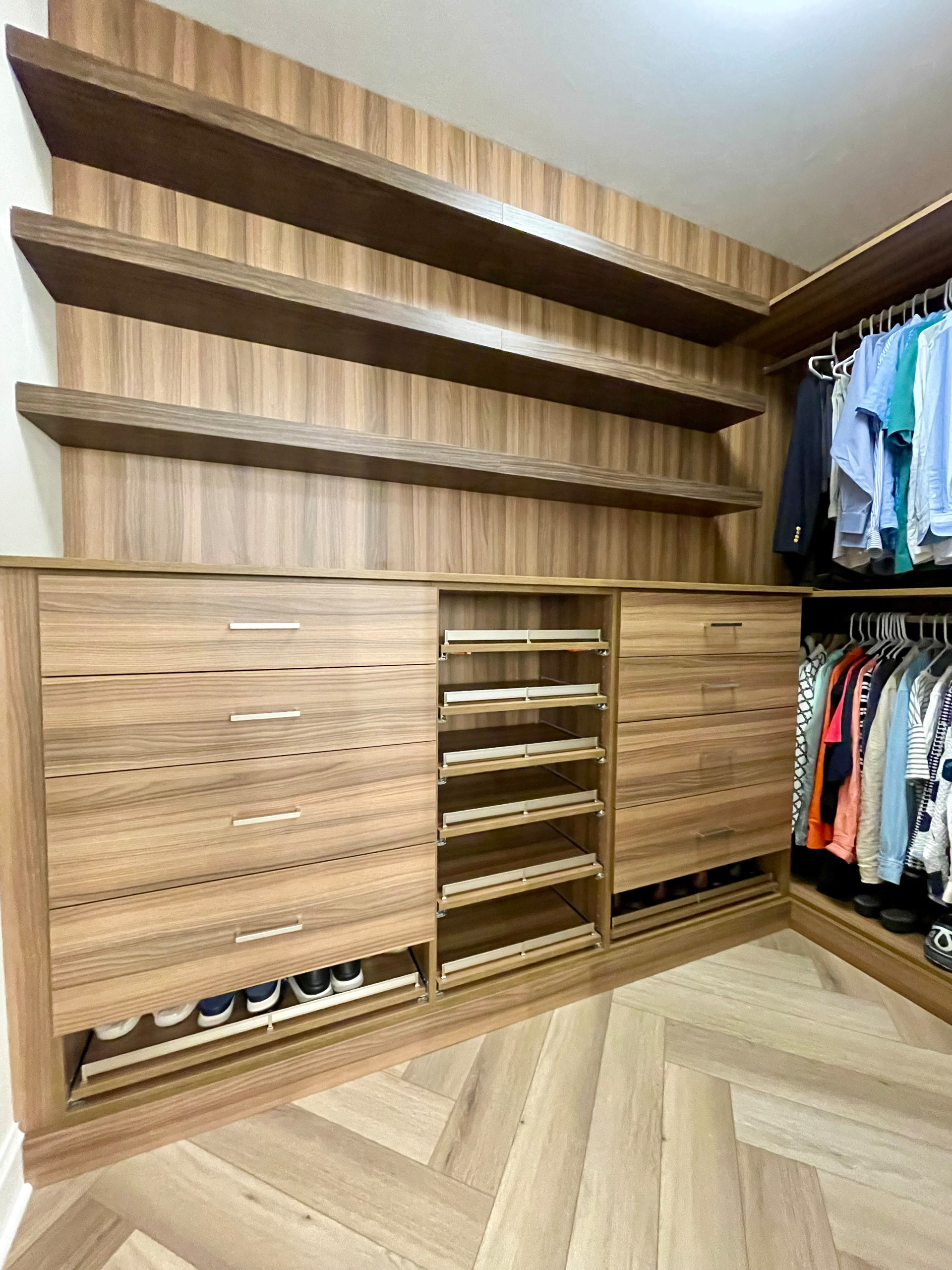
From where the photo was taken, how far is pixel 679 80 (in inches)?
49.2

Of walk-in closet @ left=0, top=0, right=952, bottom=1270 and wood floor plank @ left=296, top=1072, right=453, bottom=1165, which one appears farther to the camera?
wood floor plank @ left=296, top=1072, right=453, bottom=1165

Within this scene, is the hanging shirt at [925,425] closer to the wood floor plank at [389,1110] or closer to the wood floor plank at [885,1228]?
the wood floor plank at [885,1228]

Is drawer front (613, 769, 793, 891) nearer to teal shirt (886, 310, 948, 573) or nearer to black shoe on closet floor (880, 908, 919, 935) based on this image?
Answer: black shoe on closet floor (880, 908, 919, 935)

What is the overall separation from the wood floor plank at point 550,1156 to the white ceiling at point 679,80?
2391mm

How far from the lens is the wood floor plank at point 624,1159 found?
0.79 metres

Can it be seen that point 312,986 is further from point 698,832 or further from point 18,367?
point 18,367

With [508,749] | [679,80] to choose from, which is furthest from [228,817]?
[679,80]

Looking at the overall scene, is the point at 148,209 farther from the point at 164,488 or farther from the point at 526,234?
the point at 526,234

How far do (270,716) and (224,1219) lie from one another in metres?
0.84

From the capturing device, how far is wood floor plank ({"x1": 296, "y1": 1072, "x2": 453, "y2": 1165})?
954mm

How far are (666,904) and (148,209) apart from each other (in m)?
2.24

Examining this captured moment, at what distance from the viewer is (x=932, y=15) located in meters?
1.10

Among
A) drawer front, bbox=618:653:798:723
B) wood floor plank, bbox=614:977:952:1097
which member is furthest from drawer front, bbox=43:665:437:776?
wood floor plank, bbox=614:977:952:1097

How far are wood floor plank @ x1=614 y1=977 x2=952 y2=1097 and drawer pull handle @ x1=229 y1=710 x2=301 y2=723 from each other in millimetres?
1158
